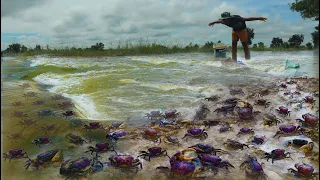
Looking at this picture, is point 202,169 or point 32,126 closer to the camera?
point 202,169

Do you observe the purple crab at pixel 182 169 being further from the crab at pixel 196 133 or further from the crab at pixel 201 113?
the crab at pixel 201 113

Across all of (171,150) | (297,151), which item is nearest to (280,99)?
(297,151)

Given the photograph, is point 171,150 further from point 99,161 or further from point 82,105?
point 82,105

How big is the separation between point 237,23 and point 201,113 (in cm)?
806

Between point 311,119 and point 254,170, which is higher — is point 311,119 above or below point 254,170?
above

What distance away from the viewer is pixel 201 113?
5.56 metres

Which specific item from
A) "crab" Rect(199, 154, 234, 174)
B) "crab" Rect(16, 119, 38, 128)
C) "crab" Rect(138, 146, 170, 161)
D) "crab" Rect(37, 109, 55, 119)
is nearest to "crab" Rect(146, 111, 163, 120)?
"crab" Rect(37, 109, 55, 119)

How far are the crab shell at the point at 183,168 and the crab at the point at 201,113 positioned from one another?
2298mm

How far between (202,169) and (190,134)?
1.13 meters

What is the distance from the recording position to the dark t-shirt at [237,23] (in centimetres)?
1245

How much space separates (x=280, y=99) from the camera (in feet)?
20.7

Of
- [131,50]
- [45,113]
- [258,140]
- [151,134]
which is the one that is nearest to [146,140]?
[151,134]

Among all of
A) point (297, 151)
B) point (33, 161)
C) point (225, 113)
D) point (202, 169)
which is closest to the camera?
point (202, 169)

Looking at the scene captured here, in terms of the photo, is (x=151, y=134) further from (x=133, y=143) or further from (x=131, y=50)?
(x=131, y=50)
